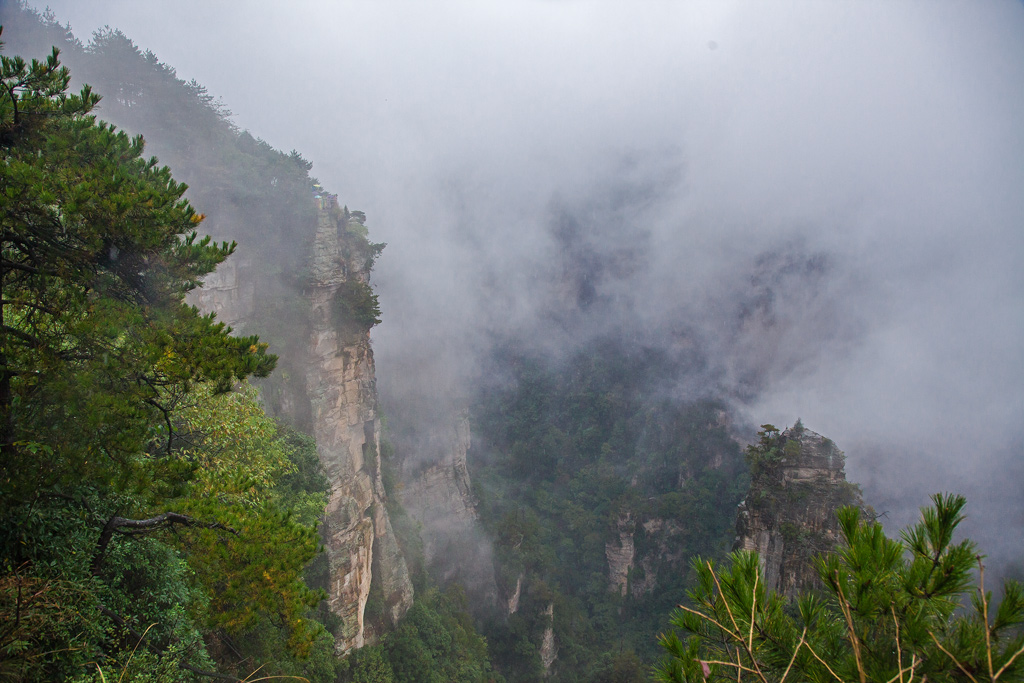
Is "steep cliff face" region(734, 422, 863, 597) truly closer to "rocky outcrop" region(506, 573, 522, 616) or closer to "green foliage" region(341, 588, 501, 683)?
"green foliage" region(341, 588, 501, 683)

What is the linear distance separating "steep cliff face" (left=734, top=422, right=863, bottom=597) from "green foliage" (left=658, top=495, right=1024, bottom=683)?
69.4 feet

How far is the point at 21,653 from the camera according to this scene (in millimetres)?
3650

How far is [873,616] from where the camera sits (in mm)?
3018

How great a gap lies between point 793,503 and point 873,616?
22554 millimetres

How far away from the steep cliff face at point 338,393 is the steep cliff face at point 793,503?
16.4 metres

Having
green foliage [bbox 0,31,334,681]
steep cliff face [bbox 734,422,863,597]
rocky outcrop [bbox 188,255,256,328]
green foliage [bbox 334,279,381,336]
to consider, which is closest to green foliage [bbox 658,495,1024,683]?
green foliage [bbox 0,31,334,681]

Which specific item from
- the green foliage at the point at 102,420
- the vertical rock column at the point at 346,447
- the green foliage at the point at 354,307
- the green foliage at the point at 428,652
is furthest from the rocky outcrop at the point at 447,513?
the green foliage at the point at 102,420

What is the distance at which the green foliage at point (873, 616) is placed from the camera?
2785 mm

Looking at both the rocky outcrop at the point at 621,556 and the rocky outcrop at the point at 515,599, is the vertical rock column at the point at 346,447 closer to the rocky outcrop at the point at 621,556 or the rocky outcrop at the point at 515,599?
the rocky outcrop at the point at 515,599

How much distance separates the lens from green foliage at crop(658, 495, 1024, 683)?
2.79m

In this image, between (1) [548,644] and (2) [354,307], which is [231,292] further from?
(1) [548,644]

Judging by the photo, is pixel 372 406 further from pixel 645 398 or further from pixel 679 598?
pixel 645 398

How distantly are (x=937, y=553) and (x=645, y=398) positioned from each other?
6784 centimetres

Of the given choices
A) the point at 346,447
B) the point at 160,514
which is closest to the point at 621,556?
the point at 346,447
